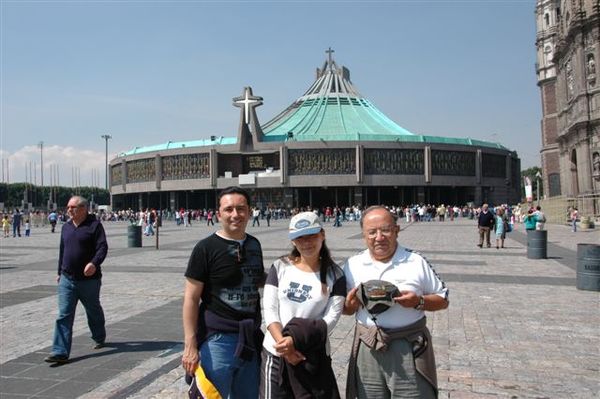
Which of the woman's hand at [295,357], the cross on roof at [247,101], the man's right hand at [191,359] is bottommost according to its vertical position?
the man's right hand at [191,359]

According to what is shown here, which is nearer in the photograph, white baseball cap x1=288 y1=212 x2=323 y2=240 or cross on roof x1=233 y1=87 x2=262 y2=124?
white baseball cap x1=288 y1=212 x2=323 y2=240

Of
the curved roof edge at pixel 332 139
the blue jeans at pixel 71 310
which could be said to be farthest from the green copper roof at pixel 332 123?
the blue jeans at pixel 71 310

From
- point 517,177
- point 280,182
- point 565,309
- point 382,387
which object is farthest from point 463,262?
point 517,177

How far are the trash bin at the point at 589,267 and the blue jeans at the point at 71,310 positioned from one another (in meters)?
8.48

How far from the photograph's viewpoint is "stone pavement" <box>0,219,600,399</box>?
4883 millimetres

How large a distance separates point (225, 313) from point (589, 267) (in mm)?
8928

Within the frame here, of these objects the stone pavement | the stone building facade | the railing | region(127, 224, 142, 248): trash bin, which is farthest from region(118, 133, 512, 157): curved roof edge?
the stone pavement

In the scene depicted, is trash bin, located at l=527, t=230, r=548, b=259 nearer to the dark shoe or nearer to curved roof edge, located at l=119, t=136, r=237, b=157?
the dark shoe

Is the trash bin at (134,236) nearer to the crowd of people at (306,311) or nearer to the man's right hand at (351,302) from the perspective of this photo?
the crowd of people at (306,311)

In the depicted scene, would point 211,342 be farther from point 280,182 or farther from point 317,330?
point 280,182

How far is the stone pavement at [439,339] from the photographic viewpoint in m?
4.88

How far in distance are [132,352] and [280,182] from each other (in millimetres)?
55402

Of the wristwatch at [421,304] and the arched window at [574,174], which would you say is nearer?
the wristwatch at [421,304]

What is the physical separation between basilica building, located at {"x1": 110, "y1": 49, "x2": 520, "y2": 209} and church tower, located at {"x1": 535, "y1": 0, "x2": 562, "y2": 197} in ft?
27.5
